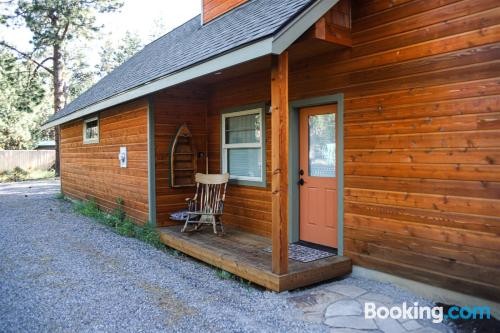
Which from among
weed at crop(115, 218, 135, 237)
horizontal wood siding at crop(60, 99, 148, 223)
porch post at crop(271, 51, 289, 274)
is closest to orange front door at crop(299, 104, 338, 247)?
porch post at crop(271, 51, 289, 274)

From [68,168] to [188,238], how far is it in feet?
24.9

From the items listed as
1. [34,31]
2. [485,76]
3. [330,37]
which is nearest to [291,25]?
[330,37]

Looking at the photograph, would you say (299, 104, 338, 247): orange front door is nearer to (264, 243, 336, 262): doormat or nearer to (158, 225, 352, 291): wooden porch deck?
(264, 243, 336, 262): doormat

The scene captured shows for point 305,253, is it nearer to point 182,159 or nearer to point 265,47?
point 265,47

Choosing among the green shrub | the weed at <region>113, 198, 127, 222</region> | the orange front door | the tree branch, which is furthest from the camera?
the green shrub

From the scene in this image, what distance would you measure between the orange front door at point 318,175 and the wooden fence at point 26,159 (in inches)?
844

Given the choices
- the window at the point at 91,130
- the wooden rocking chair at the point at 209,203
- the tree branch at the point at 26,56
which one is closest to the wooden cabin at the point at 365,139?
the wooden rocking chair at the point at 209,203

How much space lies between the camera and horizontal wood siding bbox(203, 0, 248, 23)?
22.4 ft

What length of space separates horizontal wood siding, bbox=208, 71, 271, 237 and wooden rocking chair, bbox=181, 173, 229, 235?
273 mm

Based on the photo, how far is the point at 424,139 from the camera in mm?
3654

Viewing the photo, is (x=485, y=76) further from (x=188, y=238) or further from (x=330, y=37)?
(x=188, y=238)

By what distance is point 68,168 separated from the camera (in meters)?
11.4

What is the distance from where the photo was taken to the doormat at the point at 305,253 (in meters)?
4.34

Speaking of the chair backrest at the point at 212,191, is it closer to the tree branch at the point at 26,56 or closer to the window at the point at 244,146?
the window at the point at 244,146
